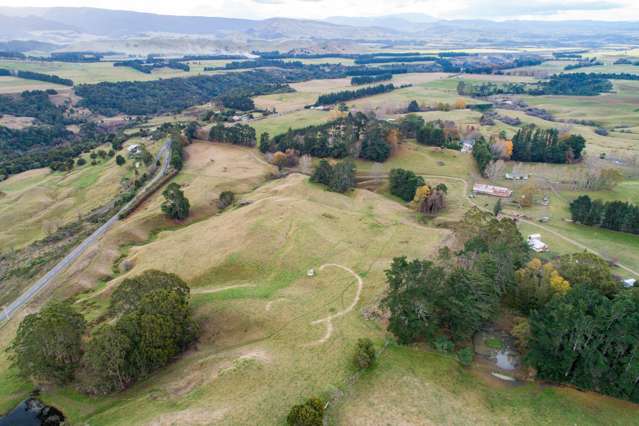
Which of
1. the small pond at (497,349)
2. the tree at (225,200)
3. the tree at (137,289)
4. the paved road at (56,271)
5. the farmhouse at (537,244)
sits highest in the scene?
the tree at (137,289)

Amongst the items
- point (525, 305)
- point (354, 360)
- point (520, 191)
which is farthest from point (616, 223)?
point (354, 360)

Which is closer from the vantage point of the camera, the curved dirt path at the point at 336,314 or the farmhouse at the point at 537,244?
the curved dirt path at the point at 336,314

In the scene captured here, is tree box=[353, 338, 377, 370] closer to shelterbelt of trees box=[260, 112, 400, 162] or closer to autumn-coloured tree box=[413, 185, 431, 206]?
autumn-coloured tree box=[413, 185, 431, 206]

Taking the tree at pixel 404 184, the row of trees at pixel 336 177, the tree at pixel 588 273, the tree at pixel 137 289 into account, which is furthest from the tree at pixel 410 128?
the tree at pixel 137 289

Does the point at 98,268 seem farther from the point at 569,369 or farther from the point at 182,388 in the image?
the point at 569,369


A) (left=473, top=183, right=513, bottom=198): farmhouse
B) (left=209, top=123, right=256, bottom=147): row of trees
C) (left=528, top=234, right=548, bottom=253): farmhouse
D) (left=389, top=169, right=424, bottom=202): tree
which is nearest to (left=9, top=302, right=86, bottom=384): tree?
(left=528, top=234, right=548, bottom=253): farmhouse

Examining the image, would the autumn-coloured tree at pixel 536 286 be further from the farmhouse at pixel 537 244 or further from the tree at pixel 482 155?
the tree at pixel 482 155
